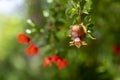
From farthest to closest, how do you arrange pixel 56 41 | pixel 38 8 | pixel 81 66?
1. pixel 38 8
2. pixel 81 66
3. pixel 56 41

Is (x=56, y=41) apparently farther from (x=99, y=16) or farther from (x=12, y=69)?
(x=12, y=69)

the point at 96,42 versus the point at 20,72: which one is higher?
the point at 20,72

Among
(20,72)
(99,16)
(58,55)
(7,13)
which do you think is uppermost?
(7,13)

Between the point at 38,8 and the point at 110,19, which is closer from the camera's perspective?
the point at 110,19

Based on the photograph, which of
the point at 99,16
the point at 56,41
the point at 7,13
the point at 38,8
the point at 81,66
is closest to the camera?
the point at 56,41

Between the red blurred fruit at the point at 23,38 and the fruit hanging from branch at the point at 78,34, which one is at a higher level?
the red blurred fruit at the point at 23,38

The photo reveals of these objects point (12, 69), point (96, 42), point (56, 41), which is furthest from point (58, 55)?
point (12, 69)

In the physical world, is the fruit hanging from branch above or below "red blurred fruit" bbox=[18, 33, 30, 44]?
below

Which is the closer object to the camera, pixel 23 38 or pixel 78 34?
pixel 78 34

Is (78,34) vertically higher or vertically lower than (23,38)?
lower

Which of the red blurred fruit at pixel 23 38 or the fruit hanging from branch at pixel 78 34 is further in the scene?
the red blurred fruit at pixel 23 38

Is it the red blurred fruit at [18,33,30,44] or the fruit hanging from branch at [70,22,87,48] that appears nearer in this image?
the fruit hanging from branch at [70,22,87,48]
